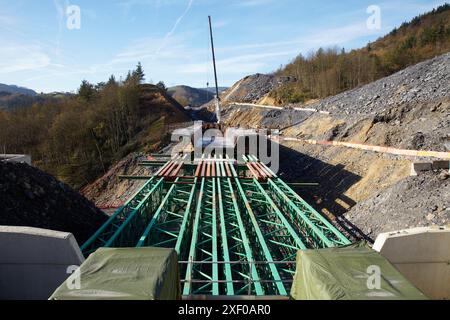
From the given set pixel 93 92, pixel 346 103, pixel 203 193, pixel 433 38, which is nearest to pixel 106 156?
pixel 93 92

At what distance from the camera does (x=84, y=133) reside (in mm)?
39469

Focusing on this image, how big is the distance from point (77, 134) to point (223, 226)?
3497 centimetres

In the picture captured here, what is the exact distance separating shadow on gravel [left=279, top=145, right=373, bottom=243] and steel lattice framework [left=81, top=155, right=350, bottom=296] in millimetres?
2127

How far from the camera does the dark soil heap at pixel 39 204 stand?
899cm

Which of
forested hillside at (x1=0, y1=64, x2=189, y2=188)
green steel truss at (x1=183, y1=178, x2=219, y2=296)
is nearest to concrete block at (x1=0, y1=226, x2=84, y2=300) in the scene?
green steel truss at (x1=183, y1=178, x2=219, y2=296)

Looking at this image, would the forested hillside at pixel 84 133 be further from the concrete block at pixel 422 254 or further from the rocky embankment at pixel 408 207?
the concrete block at pixel 422 254

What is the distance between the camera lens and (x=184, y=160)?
1748 cm

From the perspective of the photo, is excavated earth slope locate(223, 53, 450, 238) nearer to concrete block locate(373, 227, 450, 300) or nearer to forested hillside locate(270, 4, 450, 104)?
concrete block locate(373, 227, 450, 300)

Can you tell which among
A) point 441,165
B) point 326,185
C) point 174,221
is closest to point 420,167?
point 441,165

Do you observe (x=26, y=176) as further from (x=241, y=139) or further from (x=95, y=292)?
(x=241, y=139)

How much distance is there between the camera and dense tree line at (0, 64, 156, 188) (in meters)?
37.7

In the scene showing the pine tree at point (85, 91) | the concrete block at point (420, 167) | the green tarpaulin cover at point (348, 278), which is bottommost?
the green tarpaulin cover at point (348, 278)

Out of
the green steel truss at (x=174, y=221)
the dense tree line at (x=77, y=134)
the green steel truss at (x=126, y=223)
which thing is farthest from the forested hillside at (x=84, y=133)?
the green steel truss at (x=126, y=223)

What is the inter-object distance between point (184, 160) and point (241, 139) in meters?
4.21
